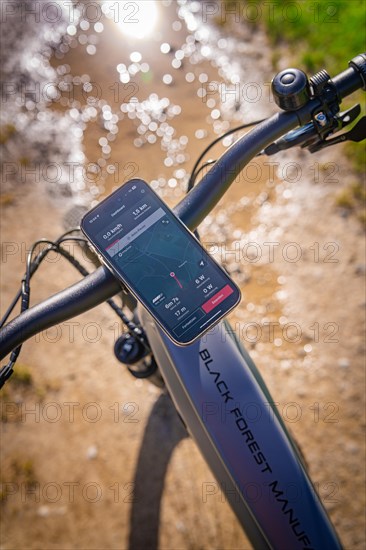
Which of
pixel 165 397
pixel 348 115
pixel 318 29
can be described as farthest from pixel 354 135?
pixel 318 29

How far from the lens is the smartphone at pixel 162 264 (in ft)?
5.92

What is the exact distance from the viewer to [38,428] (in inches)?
165

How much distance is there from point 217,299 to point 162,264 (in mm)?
259

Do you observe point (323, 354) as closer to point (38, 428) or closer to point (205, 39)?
point (38, 428)

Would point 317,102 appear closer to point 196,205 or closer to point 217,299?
point 196,205

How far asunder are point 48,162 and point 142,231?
3898mm

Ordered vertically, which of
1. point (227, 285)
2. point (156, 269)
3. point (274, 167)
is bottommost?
point (274, 167)

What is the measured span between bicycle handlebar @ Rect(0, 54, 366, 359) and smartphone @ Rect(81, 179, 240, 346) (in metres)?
0.11

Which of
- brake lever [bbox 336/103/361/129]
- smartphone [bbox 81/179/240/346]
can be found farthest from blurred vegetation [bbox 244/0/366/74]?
smartphone [bbox 81/179/240/346]

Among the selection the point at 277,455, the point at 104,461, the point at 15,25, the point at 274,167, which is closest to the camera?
the point at 277,455

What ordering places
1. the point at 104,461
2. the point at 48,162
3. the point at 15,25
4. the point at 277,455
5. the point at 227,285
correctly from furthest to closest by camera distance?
1. the point at 15,25
2. the point at 48,162
3. the point at 104,461
4. the point at 277,455
5. the point at 227,285

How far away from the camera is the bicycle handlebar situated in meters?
1.82

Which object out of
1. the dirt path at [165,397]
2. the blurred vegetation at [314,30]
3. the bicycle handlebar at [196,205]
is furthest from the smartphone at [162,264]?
the blurred vegetation at [314,30]

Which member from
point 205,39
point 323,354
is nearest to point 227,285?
point 323,354
